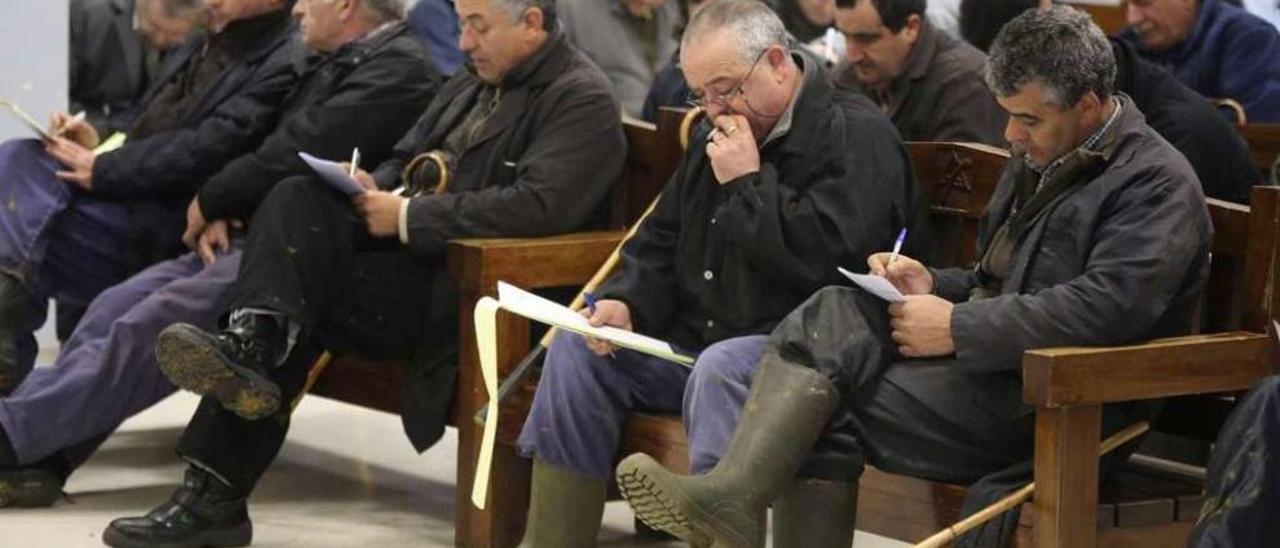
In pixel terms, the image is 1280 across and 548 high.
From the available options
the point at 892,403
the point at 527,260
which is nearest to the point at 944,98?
the point at 527,260

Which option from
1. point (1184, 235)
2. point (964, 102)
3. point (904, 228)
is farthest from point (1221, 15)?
point (1184, 235)

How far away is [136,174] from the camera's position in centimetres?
555

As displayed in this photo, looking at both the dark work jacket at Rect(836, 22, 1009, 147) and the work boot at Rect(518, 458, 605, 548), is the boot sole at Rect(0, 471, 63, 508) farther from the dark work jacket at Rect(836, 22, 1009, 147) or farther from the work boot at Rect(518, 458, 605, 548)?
the dark work jacket at Rect(836, 22, 1009, 147)

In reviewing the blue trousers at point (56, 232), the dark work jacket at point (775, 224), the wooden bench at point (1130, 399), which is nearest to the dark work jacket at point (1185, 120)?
the wooden bench at point (1130, 399)

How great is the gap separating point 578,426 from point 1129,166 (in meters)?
1.12

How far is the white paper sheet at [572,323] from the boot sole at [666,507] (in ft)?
1.34

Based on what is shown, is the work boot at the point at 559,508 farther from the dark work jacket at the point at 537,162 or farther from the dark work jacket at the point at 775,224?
the dark work jacket at the point at 537,162

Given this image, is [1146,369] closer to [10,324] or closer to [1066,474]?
[1066,474]

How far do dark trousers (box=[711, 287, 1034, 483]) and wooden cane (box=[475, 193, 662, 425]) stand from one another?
0.75 m

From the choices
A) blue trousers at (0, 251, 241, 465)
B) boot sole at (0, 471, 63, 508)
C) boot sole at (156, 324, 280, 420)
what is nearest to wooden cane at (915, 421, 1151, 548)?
boot sole at (156, 324, 280, 420)

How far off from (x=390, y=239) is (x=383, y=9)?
67cm

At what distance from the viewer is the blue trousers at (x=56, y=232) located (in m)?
5.52

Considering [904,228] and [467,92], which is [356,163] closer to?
[467,92]

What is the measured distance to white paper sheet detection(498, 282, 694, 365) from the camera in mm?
4203
